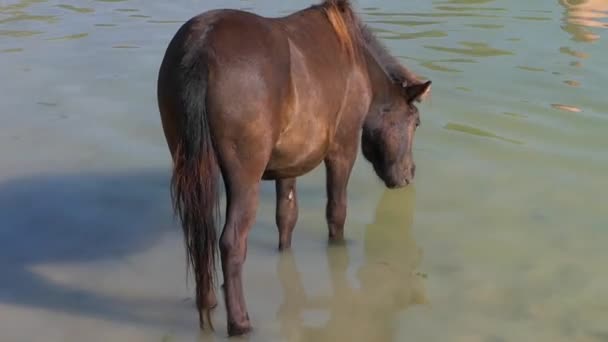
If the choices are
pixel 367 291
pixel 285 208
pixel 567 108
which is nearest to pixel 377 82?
pixel 285 208

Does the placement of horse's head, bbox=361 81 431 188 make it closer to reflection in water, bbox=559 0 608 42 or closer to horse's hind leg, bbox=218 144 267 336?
horse's hind leg, bbox=218 144 267 336

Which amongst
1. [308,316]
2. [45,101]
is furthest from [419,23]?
[308,316]

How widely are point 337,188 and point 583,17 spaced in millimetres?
8551

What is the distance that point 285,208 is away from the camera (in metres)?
5.14

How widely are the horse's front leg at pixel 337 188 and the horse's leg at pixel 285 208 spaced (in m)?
0.25

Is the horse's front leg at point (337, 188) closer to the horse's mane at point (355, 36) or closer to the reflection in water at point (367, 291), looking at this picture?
the reflection in water at point (367, 291)

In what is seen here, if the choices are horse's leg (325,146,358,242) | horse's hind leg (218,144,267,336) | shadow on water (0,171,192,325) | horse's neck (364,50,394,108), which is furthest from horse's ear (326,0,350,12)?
shadow on water (0,171,192,325)

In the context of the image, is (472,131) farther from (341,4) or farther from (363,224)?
(341,4)

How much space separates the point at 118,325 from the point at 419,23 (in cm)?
920

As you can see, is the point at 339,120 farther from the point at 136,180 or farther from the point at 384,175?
the point at 136,180

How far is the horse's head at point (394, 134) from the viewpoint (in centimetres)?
544

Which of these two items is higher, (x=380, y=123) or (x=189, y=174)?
(x=189, y=174)

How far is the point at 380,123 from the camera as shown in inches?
216

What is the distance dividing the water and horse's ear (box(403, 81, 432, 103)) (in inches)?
37.0
